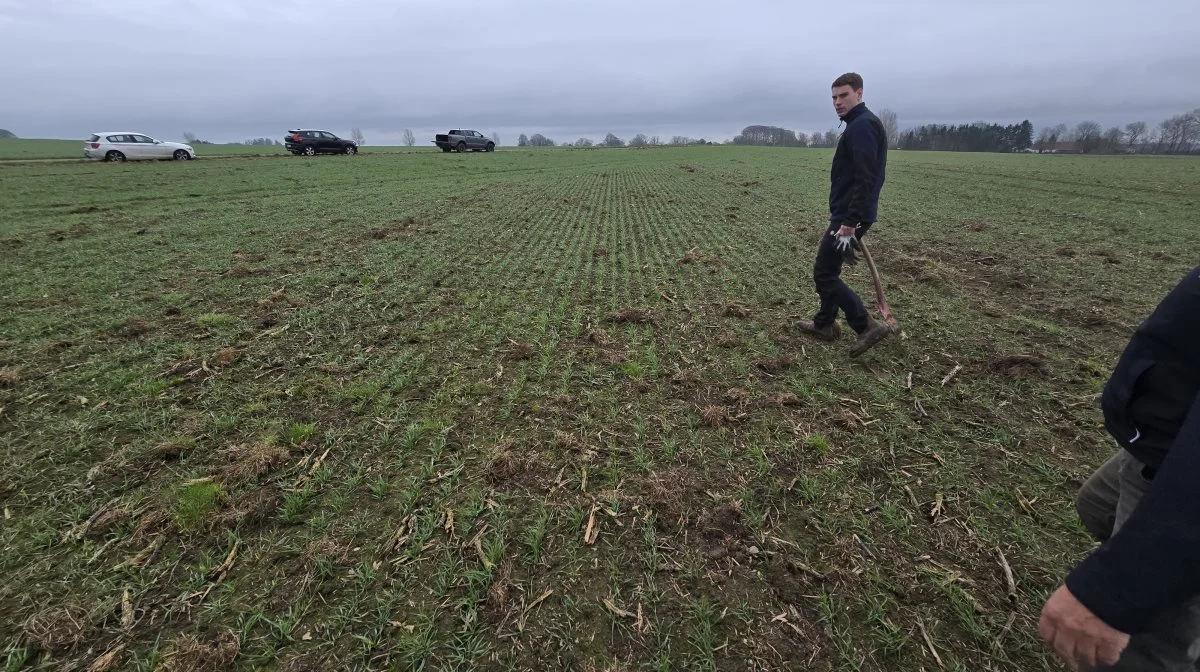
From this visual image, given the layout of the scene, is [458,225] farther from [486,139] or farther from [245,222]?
[486,139]

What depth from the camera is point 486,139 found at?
138 feet

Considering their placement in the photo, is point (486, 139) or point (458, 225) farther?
point (486, 139)

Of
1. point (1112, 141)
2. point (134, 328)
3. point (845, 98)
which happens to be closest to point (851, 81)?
point (845, 98)

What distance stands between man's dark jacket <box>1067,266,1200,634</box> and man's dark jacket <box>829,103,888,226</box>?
10.1 feet

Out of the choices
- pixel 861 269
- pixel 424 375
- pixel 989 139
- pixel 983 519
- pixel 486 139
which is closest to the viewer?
pixel 983 519

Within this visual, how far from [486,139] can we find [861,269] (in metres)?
40.3

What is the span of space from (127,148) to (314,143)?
386 inches

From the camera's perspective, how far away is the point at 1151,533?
3.73 feet

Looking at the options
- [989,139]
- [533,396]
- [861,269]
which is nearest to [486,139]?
[861,269]

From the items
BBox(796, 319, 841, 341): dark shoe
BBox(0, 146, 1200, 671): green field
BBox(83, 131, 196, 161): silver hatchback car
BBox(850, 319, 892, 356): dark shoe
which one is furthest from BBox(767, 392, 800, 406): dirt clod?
BBox(83, 131, 196, 161): silver hatchback car

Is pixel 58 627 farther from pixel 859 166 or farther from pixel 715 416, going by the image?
pixel 859 166

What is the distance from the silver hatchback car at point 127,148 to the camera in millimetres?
22688

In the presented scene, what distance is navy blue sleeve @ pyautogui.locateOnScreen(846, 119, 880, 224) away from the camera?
414cm

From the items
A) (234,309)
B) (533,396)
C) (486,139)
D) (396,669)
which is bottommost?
(396,669)
